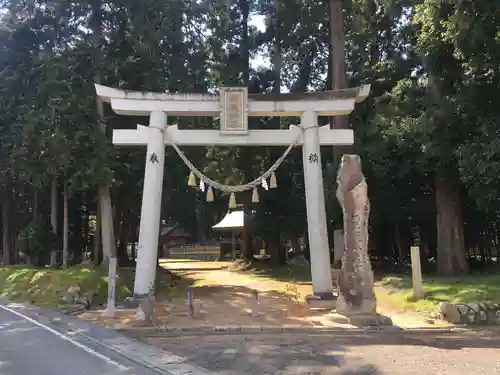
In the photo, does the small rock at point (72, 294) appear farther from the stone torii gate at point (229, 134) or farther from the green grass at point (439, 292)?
the green grass at point (439, 292)

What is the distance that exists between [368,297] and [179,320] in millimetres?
4540

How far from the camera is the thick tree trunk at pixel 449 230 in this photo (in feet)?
66.1

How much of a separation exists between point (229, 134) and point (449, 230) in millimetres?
10171

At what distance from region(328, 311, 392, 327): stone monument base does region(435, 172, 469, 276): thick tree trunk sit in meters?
8.81

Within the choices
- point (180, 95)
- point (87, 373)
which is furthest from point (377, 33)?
point (87, 373)

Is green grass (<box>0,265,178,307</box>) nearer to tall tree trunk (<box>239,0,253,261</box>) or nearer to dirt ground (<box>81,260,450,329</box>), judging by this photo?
dirt ground (<box>81,260,450,329</box>)

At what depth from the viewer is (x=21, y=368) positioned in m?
8.05

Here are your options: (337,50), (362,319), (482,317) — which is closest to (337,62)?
(337,50)

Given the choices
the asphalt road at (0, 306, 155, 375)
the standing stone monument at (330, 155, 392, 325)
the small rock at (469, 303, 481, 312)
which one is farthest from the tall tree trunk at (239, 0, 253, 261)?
the asphalt road at (0, 306, 155, 375)

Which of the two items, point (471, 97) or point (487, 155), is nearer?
point (487, 155)

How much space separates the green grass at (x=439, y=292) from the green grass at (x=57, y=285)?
813 centimetres

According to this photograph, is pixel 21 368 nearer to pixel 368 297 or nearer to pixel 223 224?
pixel 368 297

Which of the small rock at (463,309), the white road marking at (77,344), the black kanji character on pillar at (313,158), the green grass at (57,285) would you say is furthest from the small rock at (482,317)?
the green grass at (57,285)

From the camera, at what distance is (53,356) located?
29.6 feet
